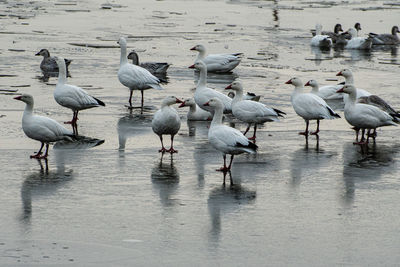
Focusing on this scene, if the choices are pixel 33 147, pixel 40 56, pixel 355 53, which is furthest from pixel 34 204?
pixel 355 53

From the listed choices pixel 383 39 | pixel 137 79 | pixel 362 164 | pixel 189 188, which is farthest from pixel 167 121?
pixel 383 39

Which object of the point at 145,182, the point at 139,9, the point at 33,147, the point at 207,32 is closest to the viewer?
the point at 145,182

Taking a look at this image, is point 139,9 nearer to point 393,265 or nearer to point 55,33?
point 55,33

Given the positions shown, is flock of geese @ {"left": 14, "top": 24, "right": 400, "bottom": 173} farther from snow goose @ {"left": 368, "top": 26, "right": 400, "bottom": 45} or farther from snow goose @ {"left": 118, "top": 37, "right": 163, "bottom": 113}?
snow goose @ {"left": 368, "top": 26, "right": 400, "bottom": 45}

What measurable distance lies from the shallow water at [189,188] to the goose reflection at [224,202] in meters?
0.01

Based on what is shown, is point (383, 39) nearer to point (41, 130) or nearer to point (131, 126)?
point (131, 126)

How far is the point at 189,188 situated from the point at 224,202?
78cm

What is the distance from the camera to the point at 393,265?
26.2 ft

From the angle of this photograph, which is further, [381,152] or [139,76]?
[139,76]

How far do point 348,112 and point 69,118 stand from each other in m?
5.26

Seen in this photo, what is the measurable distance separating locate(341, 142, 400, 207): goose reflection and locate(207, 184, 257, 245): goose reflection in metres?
1.25

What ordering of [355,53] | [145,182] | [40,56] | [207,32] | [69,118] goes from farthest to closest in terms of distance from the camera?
[207,32] → [355,53] → [40,56] → [69,118] → [145,182]


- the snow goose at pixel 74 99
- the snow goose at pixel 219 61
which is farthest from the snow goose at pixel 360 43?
A: the snow goose at pixel 74 99

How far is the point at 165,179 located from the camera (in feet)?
36.6
